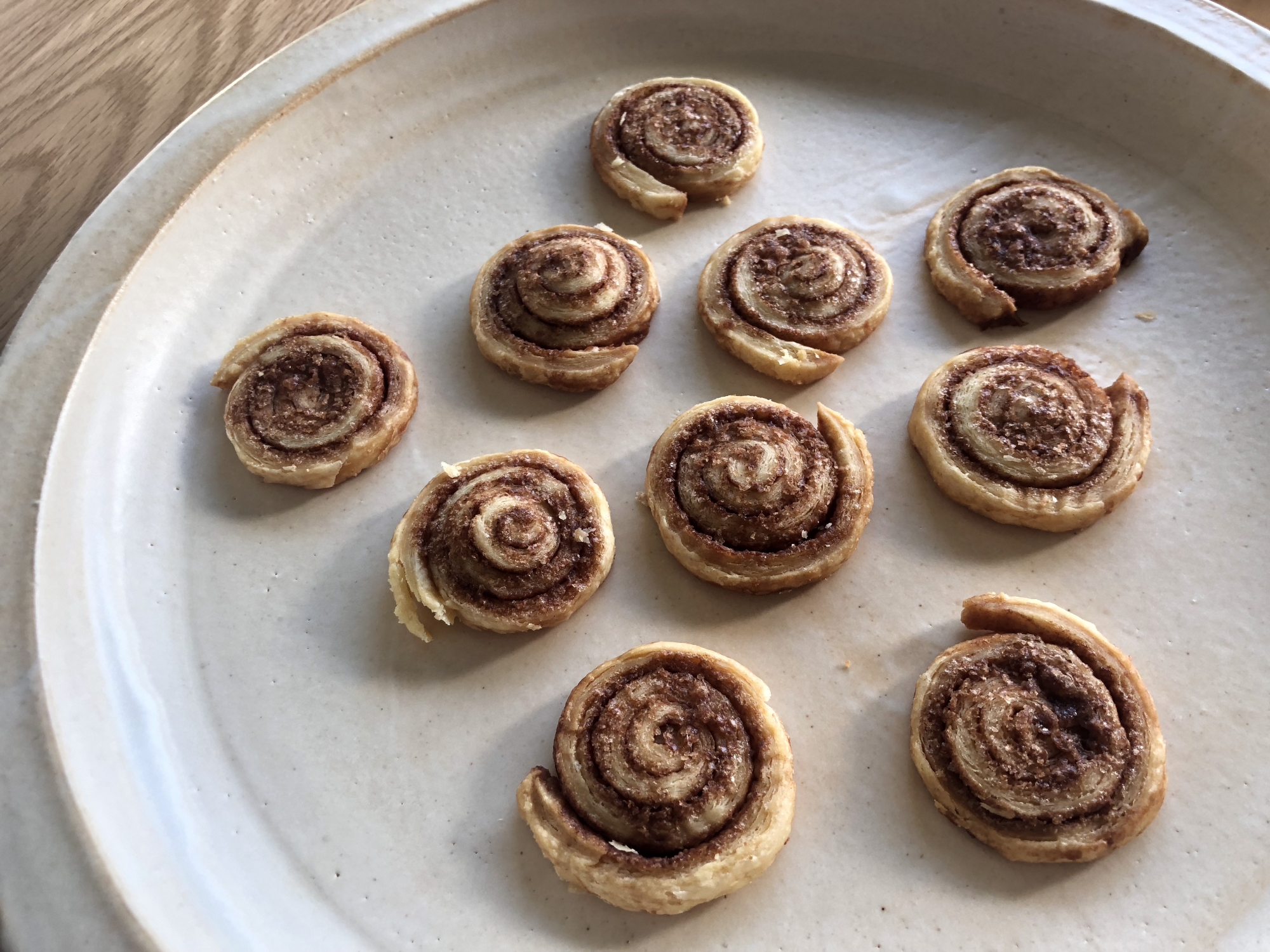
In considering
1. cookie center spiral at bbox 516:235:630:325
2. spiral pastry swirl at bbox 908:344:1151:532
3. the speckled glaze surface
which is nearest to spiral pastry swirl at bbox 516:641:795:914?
the speckled glaze surface

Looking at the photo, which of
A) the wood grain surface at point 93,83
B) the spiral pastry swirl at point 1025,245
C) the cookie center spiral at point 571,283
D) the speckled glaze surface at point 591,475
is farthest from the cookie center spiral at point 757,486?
the wood grain surface at point 93,83

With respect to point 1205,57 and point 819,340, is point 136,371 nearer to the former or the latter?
point 819,340

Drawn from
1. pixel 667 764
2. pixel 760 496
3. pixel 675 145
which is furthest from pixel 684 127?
pixel 667 764

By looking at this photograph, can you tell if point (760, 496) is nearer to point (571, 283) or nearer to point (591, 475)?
point (591, 475)

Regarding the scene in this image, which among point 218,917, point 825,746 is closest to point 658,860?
point 825,746

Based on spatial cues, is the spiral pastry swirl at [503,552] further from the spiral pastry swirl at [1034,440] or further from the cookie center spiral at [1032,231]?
the cookie center spiral at [1032,231]

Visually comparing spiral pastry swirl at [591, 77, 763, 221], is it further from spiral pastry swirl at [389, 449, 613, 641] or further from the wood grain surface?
the wood grain surface
